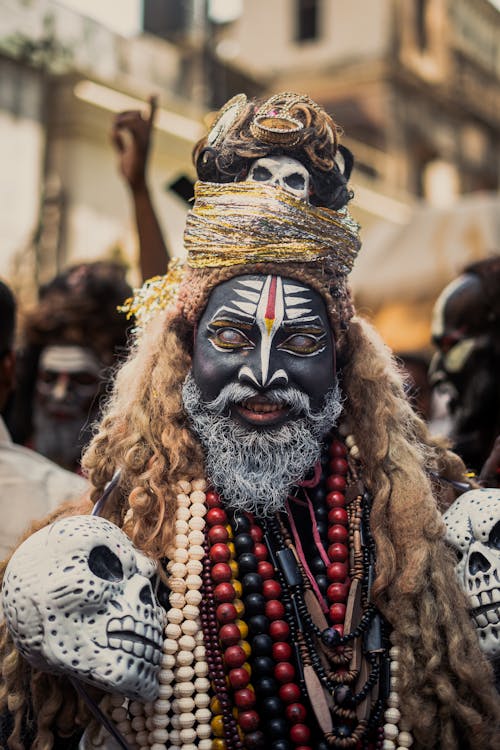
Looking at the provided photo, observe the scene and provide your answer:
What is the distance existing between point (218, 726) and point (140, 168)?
2333 millimetres

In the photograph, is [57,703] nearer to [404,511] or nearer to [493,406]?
[404,511]

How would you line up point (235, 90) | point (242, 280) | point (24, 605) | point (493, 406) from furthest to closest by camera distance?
point (235, 90), point (493, 406), point (242, 280), point (24, 605)

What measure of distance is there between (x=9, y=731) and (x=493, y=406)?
2.34 meters

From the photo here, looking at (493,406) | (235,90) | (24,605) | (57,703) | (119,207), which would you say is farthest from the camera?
(235,90)

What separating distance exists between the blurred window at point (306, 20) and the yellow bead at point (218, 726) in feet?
67.4

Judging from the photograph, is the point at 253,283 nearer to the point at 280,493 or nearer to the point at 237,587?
the point at 280,493

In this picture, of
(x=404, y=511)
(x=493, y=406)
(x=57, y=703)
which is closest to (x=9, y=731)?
(x=57, y=703)

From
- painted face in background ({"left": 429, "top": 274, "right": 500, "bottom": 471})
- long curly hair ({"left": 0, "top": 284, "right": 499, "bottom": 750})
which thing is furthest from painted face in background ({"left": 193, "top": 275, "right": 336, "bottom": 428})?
painted face in background ({"left": 429, "top": 274, "right": 500, "bottom": 471})

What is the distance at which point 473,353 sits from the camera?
4.01 metres

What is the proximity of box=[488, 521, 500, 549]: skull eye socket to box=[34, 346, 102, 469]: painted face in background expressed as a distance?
231 cm

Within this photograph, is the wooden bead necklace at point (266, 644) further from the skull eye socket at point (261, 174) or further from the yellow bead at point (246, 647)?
the skull eye socket at point (261, 174)

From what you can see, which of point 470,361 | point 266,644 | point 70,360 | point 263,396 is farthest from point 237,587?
point 70,360

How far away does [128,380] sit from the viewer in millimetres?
2773

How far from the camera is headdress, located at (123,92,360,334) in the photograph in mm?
2529
